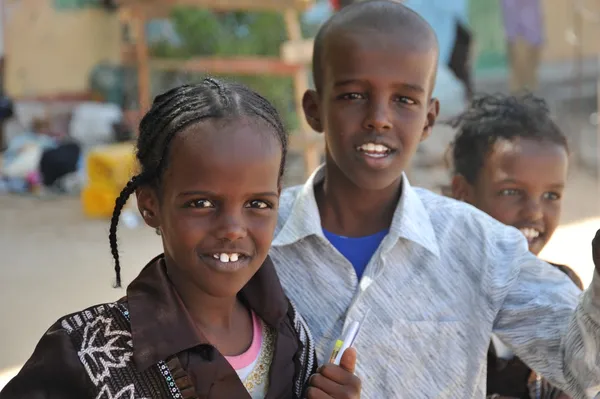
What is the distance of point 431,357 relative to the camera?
1604mm

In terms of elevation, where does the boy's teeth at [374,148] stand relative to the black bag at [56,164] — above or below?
above

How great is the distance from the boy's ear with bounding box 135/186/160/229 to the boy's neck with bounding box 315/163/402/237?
43cm

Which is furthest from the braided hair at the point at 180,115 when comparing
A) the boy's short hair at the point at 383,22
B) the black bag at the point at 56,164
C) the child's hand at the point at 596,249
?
the black bag at the point at 56,164

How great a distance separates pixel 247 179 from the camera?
1340 millimetres

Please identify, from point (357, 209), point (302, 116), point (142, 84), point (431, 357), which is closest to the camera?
point (431, 357)

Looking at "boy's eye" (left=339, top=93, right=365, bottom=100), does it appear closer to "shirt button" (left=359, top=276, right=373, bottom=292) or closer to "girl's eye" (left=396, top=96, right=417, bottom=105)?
"girl's eye" (left=396, top=96, right=417, bottom=105)

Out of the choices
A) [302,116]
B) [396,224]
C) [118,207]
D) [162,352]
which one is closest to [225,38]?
[302,116]

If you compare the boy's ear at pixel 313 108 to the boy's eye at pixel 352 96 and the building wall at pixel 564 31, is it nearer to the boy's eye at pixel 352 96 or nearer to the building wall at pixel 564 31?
the boy's eye at pixel 352 96

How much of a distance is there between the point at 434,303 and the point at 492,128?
75 centimetres

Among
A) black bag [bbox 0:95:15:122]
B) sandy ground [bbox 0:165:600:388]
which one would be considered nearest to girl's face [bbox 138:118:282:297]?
sandy ground [bbox 0:165:600:388]

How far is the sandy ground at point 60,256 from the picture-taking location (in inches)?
→ 154

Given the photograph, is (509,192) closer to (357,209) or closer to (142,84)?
(357,209)

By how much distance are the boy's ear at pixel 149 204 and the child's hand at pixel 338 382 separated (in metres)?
0.39

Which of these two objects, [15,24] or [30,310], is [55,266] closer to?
[30,310]
